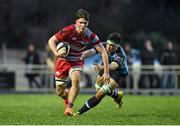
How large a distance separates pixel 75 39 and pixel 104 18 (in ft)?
110

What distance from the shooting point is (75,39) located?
15.2 metres

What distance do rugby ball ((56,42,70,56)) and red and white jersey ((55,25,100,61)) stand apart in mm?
76

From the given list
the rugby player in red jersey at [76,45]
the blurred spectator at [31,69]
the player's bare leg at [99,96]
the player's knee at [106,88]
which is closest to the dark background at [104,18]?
the blurred spectator at [31,69]

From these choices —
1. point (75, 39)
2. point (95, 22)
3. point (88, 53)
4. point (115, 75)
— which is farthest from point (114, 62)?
point (95, 22)

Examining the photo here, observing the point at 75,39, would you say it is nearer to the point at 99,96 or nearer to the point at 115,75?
the point at 99,96

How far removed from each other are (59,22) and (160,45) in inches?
251

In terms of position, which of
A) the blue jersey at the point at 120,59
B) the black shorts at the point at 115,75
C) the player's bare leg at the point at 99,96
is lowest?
the player's bare leg at the point at 99,96

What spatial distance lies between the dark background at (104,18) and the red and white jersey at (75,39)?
29.4 metres

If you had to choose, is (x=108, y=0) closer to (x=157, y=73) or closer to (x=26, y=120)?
(x=157, y=73)

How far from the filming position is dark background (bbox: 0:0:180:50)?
46.5 metres

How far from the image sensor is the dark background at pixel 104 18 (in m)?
46.5

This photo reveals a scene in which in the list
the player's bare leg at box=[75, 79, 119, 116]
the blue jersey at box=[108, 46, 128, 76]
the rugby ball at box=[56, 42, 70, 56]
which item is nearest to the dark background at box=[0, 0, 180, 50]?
the blue jersey at box=[108, 46, 128, 76]

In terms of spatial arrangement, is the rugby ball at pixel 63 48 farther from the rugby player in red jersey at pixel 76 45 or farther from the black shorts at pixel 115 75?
the black shorts at pixel 115 75

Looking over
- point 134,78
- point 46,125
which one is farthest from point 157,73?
point 46,125
